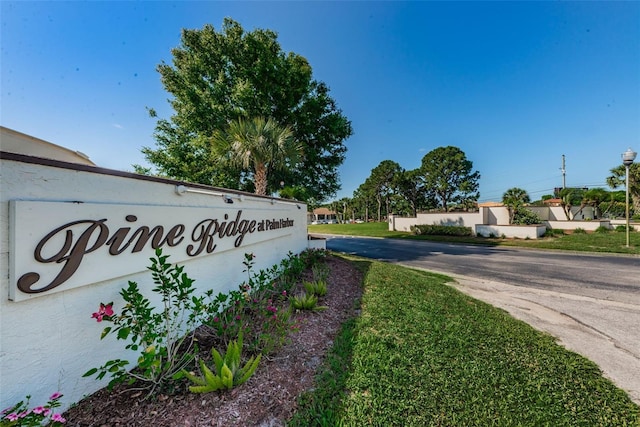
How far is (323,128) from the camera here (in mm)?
13406

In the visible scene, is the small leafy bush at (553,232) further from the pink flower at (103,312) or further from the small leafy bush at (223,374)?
the pink flower at (103,312)

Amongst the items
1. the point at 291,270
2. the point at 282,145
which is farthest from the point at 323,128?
the point at 291,270

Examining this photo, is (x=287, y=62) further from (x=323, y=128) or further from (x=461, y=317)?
(x=461, y=317)

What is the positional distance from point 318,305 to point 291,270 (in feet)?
5.87

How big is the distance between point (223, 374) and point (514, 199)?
2612cm

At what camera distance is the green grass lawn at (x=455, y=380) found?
88.7 inches

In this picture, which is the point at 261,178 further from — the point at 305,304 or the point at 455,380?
the point at 455,380

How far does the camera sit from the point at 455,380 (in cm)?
272

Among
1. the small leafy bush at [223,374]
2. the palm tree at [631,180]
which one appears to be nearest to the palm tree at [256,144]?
the small leafy bush at [223,374]

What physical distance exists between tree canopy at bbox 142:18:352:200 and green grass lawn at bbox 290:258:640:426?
827 centimetres

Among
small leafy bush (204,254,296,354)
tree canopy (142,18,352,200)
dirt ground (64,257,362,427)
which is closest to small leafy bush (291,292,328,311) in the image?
small leafy bush (204,254,296,354)

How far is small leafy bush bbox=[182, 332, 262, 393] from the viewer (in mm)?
2143

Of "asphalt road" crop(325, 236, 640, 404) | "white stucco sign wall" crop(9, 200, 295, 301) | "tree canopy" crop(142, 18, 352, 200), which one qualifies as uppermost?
"tree canopy" crop(142, 18, 352, 200)

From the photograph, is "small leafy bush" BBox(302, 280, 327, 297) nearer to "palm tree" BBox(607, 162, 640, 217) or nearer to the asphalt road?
the asphalt road
